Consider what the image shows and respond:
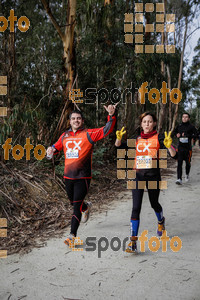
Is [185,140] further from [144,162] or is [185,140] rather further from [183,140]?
[144,162]

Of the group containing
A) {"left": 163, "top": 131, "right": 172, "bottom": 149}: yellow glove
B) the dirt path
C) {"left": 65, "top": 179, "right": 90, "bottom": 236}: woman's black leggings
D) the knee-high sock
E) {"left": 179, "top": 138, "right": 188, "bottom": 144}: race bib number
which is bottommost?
the dirt path

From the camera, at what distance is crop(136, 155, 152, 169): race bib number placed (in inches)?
148

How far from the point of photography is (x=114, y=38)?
929 cm

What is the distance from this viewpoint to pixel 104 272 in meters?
3.17

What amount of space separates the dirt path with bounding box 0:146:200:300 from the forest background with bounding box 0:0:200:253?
58cm

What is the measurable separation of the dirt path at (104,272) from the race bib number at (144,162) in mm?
A: 1029

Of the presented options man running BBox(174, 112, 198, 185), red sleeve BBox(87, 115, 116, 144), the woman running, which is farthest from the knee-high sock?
man running BBox(174, 112, 198, 185)

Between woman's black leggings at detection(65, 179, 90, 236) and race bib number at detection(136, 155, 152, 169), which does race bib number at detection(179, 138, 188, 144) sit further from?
woman's black leggings at detection(65, 179, 90, 236)

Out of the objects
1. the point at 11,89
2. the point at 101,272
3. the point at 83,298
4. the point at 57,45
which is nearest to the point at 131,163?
the point at 101,272

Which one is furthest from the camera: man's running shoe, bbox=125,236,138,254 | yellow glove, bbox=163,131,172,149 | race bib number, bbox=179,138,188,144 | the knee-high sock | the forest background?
race bib number, bbox=179,138,188,144

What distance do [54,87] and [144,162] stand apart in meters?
4.07

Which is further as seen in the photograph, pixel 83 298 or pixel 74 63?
pixel 74 63

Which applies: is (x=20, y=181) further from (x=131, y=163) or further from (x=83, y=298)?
(x=83, y=298)

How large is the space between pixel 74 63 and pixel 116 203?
3.51 metres
